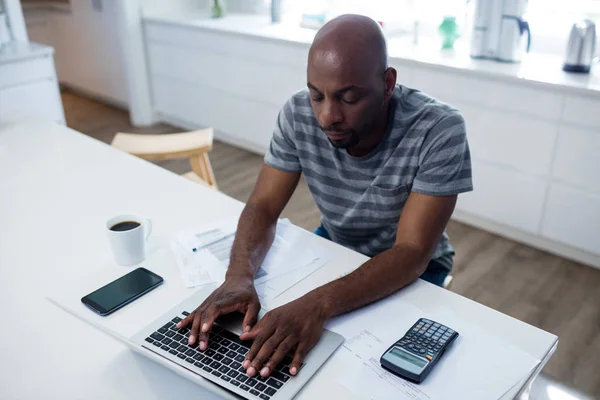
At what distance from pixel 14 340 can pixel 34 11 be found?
4689 mm

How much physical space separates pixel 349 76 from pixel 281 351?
59 centimetres

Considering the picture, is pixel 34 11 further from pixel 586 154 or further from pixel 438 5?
pixel 586 154

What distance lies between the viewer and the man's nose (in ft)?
3.88

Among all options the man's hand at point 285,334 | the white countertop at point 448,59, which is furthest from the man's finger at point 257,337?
the white countertop at point 448,59

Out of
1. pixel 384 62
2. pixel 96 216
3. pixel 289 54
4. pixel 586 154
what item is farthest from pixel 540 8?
pixel 96 216

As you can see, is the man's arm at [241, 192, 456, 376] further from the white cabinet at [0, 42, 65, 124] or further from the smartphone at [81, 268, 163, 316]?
the white cabinet at [0, 42, 65, 124]

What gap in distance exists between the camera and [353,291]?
1.03m

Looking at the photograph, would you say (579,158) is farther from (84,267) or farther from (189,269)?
(84,267)

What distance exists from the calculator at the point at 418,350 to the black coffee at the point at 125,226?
2.14 ft

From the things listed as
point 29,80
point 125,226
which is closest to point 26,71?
point 29,80

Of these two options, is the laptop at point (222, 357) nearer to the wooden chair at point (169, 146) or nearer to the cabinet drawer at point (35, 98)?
the wooden chair at point (169, 146)

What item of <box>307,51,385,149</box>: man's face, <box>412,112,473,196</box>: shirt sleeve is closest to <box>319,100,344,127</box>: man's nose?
<box>307,51,385,149</box>: man's face

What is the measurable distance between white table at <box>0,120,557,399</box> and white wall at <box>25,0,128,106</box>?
8.82 ft

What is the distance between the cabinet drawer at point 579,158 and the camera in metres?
2.24
